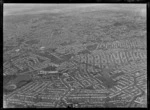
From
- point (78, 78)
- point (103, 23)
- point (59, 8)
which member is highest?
point (59, 8)

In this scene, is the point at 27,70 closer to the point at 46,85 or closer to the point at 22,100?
the point at 46,85

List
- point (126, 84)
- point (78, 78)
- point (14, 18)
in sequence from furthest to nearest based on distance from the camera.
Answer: point (14, 18), point (78, 78), point (126, 84)

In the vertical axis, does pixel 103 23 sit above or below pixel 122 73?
above

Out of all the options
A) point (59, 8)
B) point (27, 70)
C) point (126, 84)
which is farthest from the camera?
point (59, 8)

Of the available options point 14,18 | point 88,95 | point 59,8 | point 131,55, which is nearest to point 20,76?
point 88,95

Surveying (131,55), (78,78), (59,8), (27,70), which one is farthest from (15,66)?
(59,8)

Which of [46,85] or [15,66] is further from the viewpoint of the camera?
[15,66]

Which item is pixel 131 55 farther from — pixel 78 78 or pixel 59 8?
pixel 59 8
